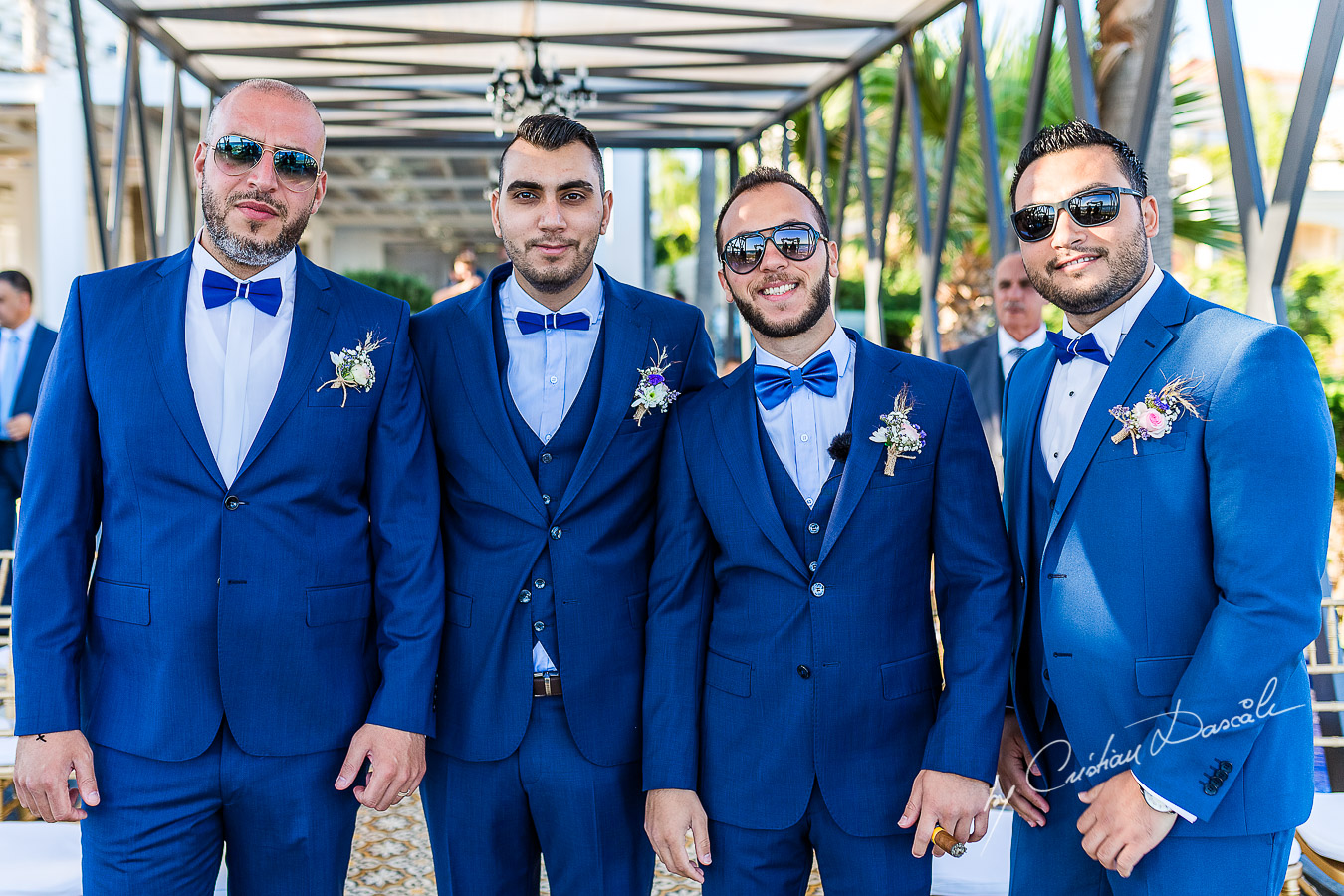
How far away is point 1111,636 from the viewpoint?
1.83 meters

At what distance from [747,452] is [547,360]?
20.4 inches

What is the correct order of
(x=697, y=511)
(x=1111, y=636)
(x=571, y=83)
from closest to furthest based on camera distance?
1. (x=1111, y=636)
2. (x=697, y=511)
3. (x=571, y=83)

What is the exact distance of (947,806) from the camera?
1915 millimetres

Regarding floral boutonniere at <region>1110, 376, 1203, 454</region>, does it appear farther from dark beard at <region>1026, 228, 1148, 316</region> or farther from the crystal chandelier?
the crystal chandelier

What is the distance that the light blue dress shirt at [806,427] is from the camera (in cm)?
211

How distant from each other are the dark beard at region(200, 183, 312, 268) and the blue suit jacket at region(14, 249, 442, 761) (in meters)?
0.13

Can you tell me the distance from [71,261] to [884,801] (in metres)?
17.3

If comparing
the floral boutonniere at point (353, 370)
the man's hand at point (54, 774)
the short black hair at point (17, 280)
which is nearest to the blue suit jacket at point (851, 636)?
the floral boutonniere at point (353, 370)

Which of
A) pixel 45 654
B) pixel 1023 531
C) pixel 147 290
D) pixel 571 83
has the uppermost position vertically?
pixel 571 83

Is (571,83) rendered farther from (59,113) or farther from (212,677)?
(59,113)

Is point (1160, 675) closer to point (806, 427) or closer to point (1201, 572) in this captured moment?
point (1201, 572)

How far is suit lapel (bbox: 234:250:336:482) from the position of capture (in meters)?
1.98

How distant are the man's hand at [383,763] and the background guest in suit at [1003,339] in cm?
340

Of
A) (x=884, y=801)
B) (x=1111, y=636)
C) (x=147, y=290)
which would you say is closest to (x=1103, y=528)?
(x=1111, y=636)
